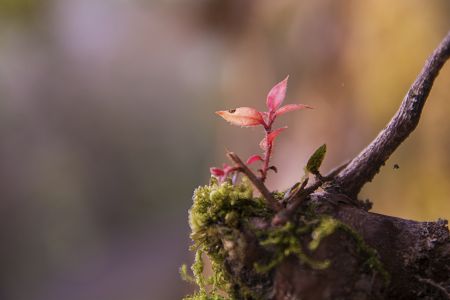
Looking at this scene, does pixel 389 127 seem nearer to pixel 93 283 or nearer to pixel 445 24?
pixel 445 24

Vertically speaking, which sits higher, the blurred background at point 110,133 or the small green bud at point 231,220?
the blurred background at point 110,133

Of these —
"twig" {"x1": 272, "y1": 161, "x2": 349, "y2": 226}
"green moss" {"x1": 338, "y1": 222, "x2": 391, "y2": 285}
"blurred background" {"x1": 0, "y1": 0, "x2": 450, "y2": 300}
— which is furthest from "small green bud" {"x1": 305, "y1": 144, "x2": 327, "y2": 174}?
"blurred background" {"x1": 0, "y1": 0, "x2": 450, "y2": 300}

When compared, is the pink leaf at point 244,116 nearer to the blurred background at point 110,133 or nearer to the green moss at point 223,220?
Result: the green moss at point 223,220

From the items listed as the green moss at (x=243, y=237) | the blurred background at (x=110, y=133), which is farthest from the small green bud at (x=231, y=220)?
the blurred background at (x=110, y=133)

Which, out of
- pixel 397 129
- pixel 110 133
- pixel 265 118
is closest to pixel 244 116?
pixel 265 118

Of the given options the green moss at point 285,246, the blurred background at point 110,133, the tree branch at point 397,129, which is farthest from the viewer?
the blurred background at point 110,133

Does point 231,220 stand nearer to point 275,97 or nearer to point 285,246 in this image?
point 285,246
